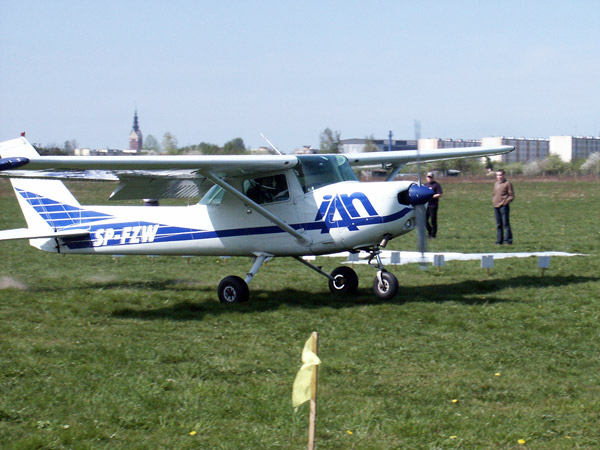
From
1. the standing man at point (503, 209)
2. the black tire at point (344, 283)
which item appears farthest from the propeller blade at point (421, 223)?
the standing man at point (503, 209)

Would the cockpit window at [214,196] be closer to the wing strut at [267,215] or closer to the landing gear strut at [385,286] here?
the wing strut at [267,215]

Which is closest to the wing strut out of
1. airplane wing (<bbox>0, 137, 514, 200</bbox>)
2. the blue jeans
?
airplane wing (<bbox>0, 137, 514, 200</bbox>)

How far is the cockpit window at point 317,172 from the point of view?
11.4m

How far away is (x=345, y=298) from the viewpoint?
38.2ft

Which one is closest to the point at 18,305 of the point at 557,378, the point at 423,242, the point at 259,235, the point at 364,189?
the point at 259,235

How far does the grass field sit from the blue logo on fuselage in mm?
1277

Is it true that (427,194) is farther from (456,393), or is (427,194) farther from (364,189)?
(456,393)

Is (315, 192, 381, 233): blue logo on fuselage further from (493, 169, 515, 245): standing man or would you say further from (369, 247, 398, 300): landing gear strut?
(493, 169, 515, 245): standing man

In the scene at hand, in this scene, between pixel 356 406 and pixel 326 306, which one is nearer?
pixel 356 406

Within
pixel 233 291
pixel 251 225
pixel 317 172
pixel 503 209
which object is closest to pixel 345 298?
pixel 233 291

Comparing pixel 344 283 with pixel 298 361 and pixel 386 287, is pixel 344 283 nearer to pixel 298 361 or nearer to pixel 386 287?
pixel 386 287

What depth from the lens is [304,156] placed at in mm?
11578

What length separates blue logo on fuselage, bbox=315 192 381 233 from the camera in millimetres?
10742

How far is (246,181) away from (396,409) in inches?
253
